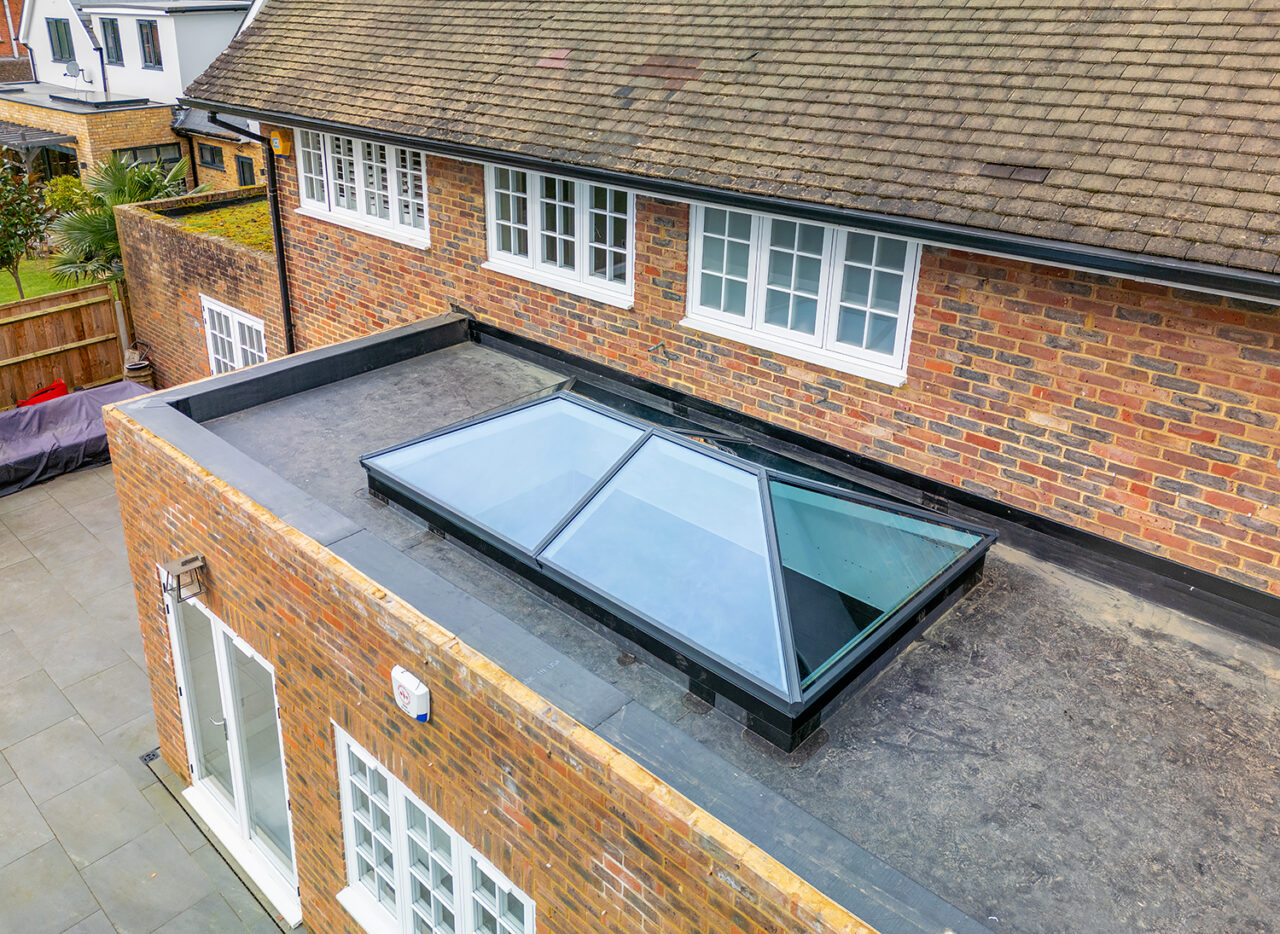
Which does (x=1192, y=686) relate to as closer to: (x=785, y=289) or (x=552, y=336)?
(x=785, y=289)

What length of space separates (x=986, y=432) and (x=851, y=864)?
3.31 m

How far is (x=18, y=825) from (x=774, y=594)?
7.19 metres

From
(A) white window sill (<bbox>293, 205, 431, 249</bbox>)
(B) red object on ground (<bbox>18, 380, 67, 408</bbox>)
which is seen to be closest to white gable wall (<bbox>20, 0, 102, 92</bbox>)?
(B) red object on ground (<bbox>18, 380, 67, 408</bbox>)

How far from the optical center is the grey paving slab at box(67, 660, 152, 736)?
9203 mm

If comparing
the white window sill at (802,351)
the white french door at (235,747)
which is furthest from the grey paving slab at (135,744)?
the white window sill at (802,351)

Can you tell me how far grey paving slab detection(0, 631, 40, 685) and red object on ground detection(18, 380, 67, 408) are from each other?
18.0ft

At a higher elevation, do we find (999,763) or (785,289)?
(785,289)

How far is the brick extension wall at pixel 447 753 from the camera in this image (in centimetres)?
367

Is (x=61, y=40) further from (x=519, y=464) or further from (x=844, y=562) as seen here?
(x=844, y=562)

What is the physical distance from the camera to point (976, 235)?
521 cm

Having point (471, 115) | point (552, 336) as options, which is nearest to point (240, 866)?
point (552, 336)

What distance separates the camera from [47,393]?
14.9 meters

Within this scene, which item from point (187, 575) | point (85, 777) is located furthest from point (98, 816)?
point (187, 575)

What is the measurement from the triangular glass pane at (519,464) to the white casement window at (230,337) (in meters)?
7.41
